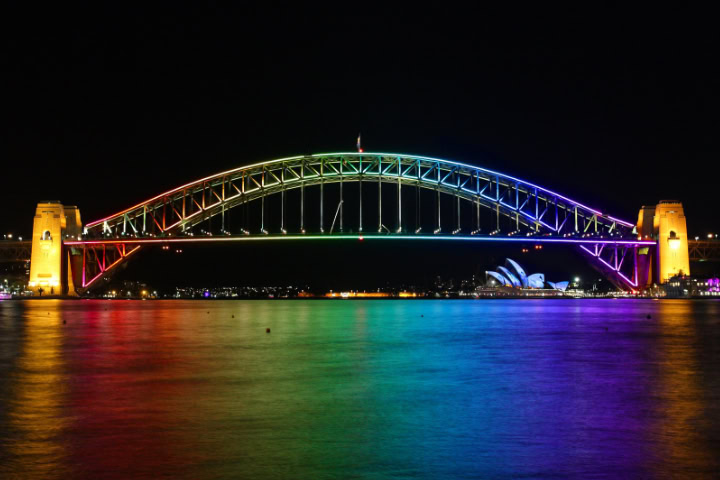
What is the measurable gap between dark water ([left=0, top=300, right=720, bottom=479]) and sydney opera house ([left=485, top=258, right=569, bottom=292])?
339 feet

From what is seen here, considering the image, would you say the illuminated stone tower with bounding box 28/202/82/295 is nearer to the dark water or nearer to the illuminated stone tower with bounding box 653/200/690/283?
the illuminated stone tower with bounding box 653/200/690/283

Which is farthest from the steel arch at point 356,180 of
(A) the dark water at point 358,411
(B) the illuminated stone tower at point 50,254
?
(A) the dark water at point 358,411

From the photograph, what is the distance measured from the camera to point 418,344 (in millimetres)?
22438

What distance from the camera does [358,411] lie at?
10.9m

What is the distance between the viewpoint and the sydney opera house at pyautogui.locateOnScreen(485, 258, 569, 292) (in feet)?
406

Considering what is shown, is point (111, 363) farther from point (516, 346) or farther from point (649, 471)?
point (649, 471)

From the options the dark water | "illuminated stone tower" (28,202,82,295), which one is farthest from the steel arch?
the dark water

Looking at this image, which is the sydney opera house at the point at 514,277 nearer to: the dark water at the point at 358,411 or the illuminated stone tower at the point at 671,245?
the illuminated stone tower at the point at 671,245

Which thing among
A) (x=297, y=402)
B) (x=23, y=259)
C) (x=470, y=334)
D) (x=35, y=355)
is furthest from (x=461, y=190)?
(x=297, y=402)

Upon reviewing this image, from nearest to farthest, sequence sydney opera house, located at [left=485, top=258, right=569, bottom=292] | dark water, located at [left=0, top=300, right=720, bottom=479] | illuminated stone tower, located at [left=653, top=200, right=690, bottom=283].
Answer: dark water, located at [left=0, top=300, right=720, bottom=479] → illuminated stone tower, located at [left=653, top=200, right=690, bottom=283] → sydney opera house, located at [left=485, top=258, right=569, bottom=292]

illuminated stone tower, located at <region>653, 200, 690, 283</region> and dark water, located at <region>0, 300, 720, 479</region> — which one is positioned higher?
illuminated stone tower, located at <region>653, 200, 690, 283</region>

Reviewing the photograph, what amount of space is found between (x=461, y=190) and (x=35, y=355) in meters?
71.3

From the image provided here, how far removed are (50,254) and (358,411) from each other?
80.4m

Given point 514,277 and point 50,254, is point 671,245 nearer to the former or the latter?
point 514,277
